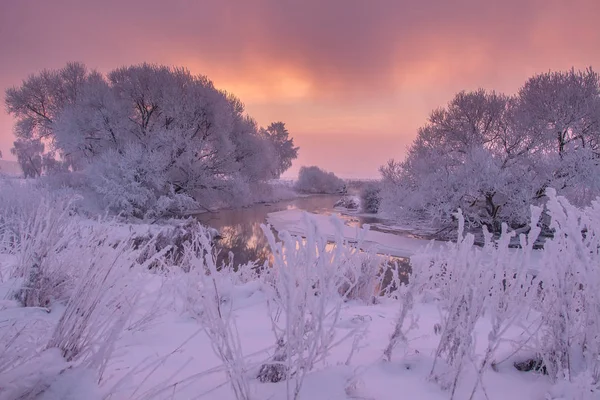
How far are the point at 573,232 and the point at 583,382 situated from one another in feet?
2.34

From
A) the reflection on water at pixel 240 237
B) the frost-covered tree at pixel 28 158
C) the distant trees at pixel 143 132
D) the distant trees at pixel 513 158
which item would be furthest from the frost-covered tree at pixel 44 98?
the distant trees at pixel 513 158

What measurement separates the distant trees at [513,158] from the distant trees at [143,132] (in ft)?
30.5

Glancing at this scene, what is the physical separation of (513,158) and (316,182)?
34637 mm

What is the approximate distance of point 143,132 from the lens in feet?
54.4

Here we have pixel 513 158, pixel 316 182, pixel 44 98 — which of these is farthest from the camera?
pixel 316 182

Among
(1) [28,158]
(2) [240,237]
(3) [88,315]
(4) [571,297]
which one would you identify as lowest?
(2) [240,237]

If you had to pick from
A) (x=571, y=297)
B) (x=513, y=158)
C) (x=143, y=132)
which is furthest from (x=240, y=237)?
(x=571, y=297)

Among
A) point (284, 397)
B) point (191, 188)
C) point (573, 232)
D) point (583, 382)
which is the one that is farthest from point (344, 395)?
point (191, 188)

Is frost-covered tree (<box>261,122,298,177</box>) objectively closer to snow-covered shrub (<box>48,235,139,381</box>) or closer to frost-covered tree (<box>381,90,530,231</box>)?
frost-covered tree (<box>381,90,530,231</box>)

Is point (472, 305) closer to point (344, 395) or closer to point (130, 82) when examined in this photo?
point (344, 395)

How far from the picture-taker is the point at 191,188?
16.7 metres

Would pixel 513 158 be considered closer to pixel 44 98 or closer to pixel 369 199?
pixel 369 199

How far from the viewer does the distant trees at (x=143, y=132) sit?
14.2m

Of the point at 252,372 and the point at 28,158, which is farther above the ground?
the point at 28,158
